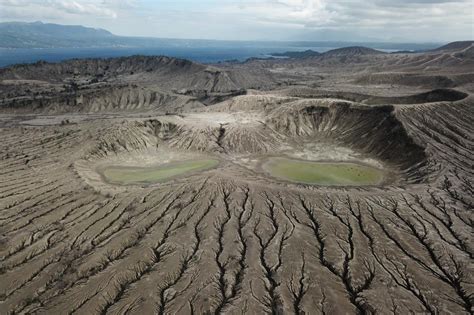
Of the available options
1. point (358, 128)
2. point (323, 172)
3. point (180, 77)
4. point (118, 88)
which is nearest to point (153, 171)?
point (323, 172)

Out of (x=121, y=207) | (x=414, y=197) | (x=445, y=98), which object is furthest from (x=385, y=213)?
(x=445, y=98)

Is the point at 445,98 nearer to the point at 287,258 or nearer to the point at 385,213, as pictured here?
the point at 385,213

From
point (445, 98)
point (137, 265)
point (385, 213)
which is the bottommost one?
point (137, 265)


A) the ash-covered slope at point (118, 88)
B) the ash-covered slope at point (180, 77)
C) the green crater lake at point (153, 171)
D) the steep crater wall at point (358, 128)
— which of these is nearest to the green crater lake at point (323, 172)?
the steep crater wall at point (358, 128)

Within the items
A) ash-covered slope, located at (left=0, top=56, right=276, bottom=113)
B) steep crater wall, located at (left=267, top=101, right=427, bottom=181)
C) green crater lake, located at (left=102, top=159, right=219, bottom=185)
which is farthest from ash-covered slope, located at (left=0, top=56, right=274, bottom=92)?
green crater lake, located at (left=102, top=159, right=219, bottom=185)

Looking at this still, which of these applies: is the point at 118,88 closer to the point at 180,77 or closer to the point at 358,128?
the point at 180,77
